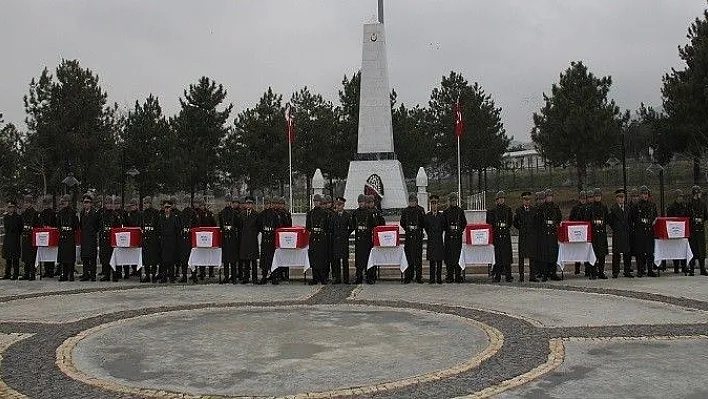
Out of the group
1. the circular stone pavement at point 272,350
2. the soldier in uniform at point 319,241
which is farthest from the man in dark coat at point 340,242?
the circular stone pavement at point 272,350

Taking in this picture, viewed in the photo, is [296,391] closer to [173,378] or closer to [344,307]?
[173,378]

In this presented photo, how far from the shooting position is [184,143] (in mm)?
36875

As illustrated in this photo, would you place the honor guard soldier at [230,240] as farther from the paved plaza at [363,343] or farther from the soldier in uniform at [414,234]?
the soldier in uniform at [414,234]

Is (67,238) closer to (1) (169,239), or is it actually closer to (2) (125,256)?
(2) (125,256)

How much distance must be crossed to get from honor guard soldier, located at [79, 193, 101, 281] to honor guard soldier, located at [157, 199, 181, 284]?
1482 mm

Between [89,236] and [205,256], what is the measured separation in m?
2.61

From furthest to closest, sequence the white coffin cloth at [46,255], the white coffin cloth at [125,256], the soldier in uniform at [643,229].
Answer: the white coffin cloth at [46,255] < the white coffin cloth at [125,256] < the soldier in uniform at [643,229]

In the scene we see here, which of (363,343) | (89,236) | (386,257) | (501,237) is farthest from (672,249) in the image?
(89,236)

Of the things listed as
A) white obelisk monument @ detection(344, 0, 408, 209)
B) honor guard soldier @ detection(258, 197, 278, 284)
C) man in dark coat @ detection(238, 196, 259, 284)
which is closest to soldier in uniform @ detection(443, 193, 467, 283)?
honor guard soldier @ detection(258, 197, 278, 284)

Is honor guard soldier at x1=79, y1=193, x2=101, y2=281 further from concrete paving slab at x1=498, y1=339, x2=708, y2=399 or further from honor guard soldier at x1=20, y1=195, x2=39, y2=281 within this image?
concrete paving slab at x1=498, y1=339, x2=708, y2=399

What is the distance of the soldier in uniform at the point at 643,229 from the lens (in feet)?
43.6

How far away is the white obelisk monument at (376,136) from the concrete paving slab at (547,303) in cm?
1356

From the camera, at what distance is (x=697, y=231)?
13.6 m

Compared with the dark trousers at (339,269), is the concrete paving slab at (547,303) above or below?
below
